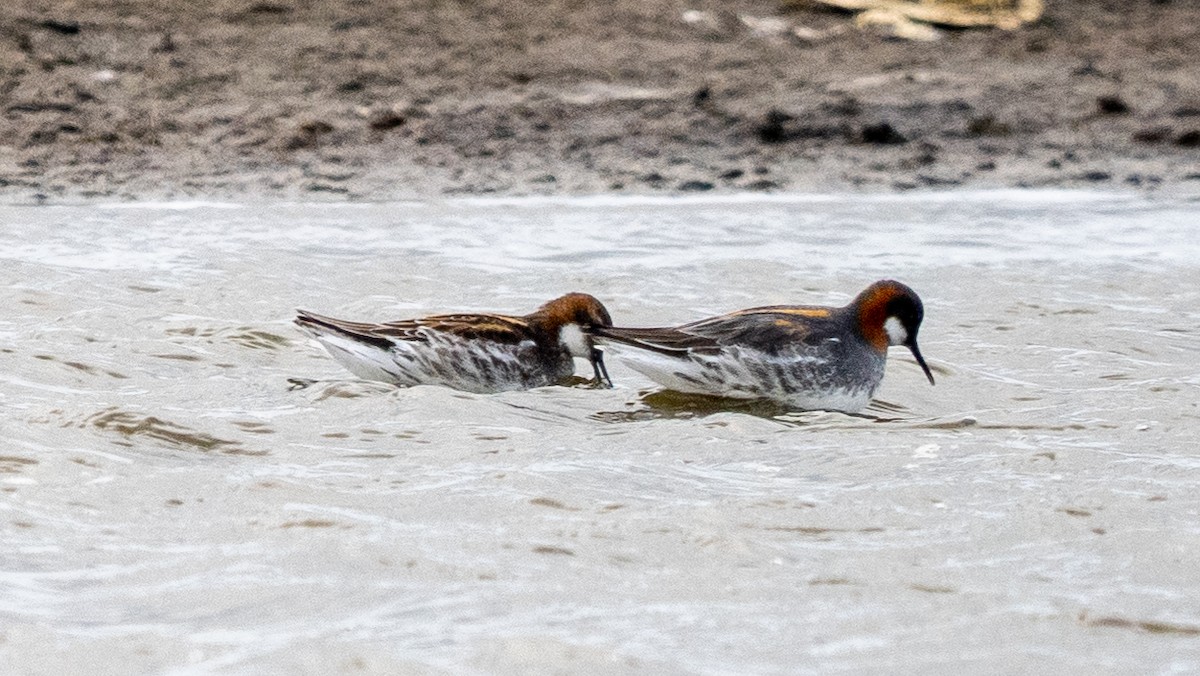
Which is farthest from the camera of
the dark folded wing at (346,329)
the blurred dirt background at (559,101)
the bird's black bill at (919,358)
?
the blurred dirt background at (559,101)

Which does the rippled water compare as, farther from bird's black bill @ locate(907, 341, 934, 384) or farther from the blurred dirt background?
the blurred dirt background

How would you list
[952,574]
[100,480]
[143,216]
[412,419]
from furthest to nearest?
1. [143,216]
2. [412,419]
3. [100,480]
4. [952,574]

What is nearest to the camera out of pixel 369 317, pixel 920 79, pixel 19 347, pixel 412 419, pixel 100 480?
pixel 100 480

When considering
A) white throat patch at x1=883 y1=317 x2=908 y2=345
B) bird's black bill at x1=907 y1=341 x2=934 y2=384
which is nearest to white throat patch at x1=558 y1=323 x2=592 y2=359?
white throat patch at x1=883 y1=317 x2=908 y2=345

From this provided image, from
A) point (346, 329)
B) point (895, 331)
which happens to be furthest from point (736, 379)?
point (346, 329)

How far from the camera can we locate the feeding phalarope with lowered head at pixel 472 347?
26.4ft

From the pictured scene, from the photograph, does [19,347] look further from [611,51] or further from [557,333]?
[611,51]

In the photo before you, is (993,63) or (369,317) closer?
(369,317)

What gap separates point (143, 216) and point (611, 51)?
15.1ft

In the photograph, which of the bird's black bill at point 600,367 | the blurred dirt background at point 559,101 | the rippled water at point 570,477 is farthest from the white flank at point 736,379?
the blurred dirt background at point 559,101

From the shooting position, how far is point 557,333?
8.64m

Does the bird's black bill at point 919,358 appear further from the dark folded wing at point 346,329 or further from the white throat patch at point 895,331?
the dark folded wing at point 346,329

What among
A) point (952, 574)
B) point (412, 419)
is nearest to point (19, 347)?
point (412, 419)

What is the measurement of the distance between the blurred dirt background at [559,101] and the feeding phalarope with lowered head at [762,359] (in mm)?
4464
